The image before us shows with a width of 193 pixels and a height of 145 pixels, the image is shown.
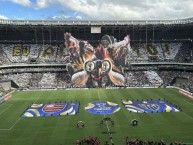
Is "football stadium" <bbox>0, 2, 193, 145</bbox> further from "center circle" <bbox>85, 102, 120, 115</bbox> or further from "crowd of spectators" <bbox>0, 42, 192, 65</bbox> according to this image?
"crowd of spectators" <bbox>0, 42, 192, 65</bbox>

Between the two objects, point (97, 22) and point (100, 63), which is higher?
point (97, 22)

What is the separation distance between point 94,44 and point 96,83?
2700 centimetres

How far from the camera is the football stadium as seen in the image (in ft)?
143

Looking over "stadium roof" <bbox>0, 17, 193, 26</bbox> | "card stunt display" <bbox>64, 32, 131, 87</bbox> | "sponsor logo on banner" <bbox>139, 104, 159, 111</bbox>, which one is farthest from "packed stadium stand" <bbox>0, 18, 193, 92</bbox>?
"sponsor logo on banner" <bbox>139, 104, 159, 111</bbox>

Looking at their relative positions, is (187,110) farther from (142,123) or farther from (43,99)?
(43,99)

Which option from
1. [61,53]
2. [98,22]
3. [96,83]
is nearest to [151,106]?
[96,83]

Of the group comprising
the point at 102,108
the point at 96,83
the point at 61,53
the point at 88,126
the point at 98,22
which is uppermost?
the point at 98,22

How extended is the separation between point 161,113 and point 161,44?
5445 cm

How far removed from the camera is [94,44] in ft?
335

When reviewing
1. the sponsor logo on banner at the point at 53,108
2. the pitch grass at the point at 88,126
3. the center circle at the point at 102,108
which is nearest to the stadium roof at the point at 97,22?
the pitch grass at the point at 88,126

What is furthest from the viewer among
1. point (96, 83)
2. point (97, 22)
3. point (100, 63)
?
point (97, 22)

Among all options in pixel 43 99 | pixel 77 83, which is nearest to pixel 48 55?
pixel 77 83

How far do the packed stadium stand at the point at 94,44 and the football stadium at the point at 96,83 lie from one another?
299 millimetres

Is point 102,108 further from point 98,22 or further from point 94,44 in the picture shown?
point 98,22
